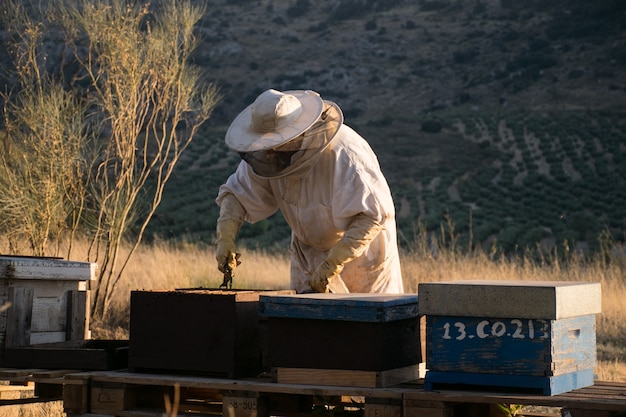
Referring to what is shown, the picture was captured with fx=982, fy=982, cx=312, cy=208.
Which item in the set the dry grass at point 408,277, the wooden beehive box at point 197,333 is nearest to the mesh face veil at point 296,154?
the wooden beehive box at point 197,333

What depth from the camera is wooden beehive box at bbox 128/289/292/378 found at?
3881 millimetres

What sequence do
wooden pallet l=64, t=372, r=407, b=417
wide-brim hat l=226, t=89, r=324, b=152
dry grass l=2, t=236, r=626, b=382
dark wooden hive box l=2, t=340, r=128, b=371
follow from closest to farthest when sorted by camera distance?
wooden pallet l=64, t=372, r=407, b=417 < dark wooden hive box l=2, t=340, r=128, b=371 < wide-brim hat l=226, t=89, r=324, b=152 < dry grass l=2, t=236, r=626, b=382

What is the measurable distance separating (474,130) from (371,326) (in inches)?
1669

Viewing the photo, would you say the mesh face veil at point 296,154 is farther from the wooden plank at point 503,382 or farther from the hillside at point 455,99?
the hillside at point 455,99

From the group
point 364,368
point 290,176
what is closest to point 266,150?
point 290,176

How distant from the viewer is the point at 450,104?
165ft

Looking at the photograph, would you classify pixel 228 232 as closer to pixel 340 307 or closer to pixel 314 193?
pixel 314 193

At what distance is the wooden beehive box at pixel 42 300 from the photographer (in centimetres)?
443

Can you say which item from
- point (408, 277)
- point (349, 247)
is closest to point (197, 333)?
point (349, 247)

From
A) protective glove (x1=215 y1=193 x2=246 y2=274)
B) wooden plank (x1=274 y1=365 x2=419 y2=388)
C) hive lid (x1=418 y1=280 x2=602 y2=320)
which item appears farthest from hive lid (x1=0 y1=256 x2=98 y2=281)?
hive lid (x1=418 y1=280 x2=602 y2=320)

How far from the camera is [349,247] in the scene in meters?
4.54

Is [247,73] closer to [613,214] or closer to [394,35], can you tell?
[394,35]

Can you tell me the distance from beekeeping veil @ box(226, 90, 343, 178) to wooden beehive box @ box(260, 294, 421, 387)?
0.92m

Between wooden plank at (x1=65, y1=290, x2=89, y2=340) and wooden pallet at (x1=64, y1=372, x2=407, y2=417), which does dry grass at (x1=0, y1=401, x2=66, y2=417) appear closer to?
wooden plank at (x1=65, y1=290, x2=89, y2=340)
